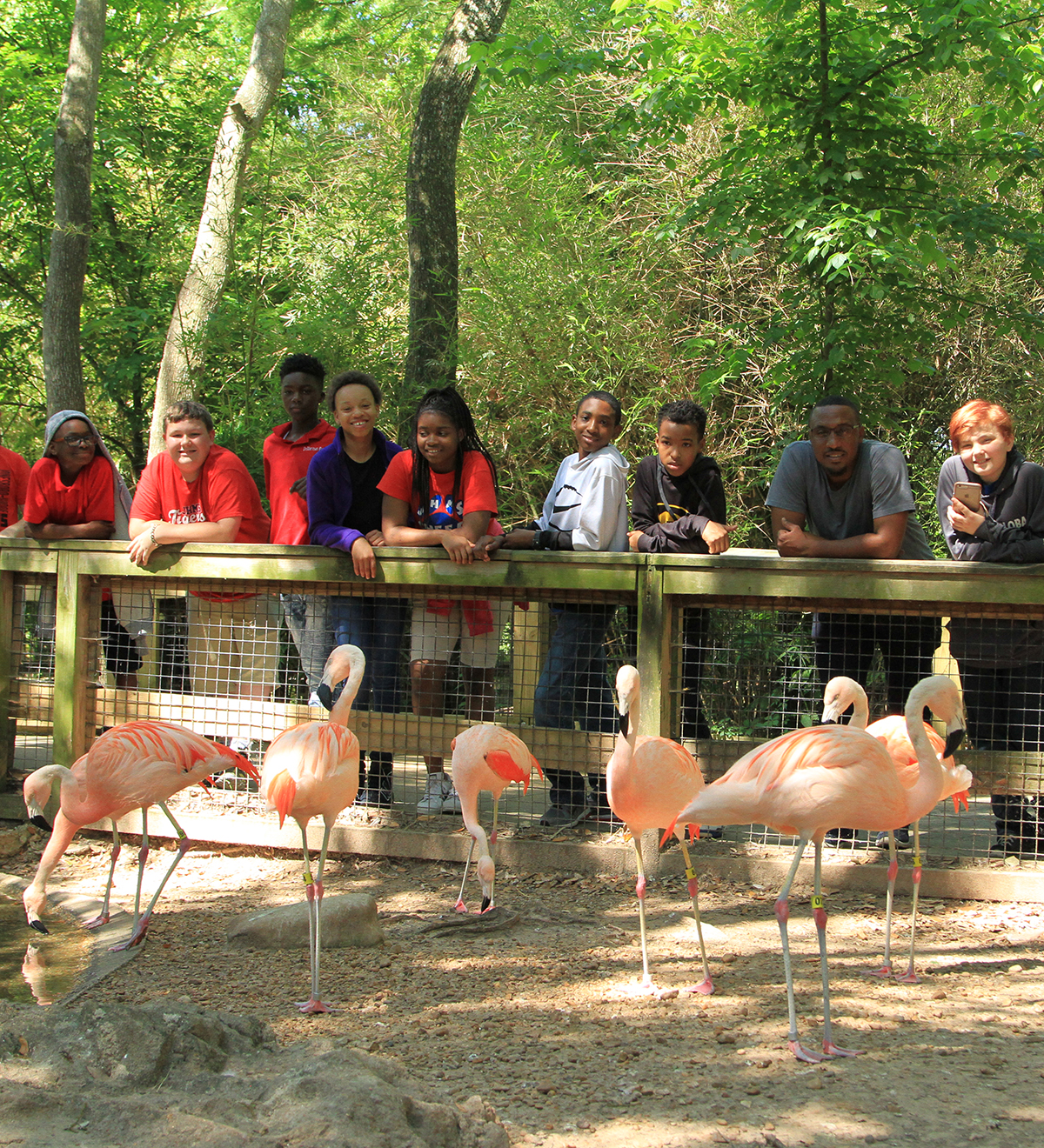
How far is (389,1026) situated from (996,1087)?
1735 millimetres

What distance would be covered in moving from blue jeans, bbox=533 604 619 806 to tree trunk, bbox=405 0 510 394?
335cm

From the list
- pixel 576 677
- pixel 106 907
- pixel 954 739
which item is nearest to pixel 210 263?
pixel 576 677

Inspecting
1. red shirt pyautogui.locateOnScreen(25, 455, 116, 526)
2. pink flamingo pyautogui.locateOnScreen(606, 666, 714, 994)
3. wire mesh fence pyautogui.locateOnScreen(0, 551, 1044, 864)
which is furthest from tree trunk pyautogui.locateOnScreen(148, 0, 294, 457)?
pink flamingo pyautogui.locateOnScreen(606, 666, 714, 994)

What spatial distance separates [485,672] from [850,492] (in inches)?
74.1

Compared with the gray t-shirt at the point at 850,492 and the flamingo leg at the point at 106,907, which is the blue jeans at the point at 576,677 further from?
the flamingo leg at the point at 106,907

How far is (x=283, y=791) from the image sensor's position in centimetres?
351

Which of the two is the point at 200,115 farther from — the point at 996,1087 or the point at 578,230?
the point at 996,1087

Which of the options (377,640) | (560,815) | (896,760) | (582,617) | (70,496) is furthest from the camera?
(70,496)

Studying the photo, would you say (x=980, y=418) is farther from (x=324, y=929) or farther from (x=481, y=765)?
(x=324, y=929)

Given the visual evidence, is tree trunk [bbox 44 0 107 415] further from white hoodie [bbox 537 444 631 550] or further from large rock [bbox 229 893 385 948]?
large rock [bbox 229 893 385 948]

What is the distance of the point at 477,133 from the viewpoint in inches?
400

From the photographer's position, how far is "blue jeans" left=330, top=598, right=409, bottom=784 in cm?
495

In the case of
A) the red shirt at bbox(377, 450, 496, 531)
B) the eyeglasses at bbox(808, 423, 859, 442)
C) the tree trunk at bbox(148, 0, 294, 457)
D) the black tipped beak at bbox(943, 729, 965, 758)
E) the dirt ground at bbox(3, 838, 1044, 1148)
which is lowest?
the dirt ground at bbox(3, 838, 1044, 1148)

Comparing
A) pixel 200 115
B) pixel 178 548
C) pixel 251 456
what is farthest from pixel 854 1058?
pixel 200 115
